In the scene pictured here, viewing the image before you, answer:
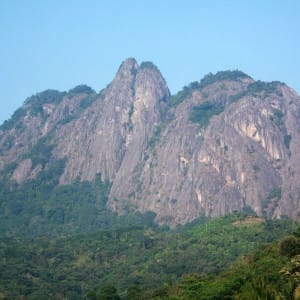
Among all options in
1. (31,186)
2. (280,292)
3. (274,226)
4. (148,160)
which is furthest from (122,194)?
(280,292)

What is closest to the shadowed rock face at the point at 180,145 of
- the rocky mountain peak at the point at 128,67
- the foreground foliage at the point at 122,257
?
the rocky mountain peak at the point at 128,67

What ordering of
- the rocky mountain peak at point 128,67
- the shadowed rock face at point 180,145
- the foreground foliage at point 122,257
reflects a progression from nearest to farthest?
1. the foreground foliage at point 122,257
2. the shadowed rock face at point 180,145
3. the rocky mountain peak at point 128,67

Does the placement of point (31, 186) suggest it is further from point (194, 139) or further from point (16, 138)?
point (194, 139)

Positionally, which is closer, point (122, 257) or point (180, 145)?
point (122, 257)

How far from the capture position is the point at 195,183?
15362 cm

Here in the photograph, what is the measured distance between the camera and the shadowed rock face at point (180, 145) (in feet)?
493

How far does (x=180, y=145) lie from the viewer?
16525cm

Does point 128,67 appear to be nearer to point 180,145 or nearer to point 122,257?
point 180,145

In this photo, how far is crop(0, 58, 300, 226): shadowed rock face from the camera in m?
150

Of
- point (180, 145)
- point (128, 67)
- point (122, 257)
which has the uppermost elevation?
point (128, 67)

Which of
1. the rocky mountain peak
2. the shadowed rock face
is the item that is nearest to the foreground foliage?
the shadowed rock face

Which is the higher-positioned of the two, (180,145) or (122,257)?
(180,145)

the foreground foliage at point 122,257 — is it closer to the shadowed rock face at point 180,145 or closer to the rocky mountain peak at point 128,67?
the shadowed rock face at point 180,145

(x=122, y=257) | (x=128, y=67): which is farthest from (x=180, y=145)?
(x=122, y=257)
